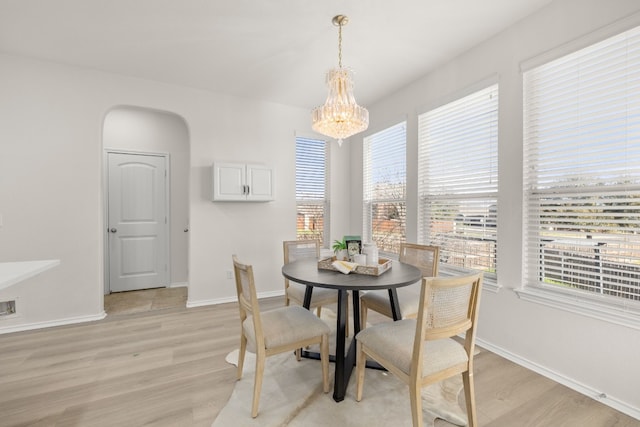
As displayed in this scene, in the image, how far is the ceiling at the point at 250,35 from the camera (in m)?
2.23

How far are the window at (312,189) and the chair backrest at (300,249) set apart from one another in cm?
130

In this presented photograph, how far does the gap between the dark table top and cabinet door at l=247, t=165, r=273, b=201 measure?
182 cm

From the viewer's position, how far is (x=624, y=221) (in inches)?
73.4

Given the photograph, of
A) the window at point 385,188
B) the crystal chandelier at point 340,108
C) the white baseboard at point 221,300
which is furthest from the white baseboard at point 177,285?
the crystal chandelier at point 340,108

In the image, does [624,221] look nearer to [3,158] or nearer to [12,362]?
[12,362]

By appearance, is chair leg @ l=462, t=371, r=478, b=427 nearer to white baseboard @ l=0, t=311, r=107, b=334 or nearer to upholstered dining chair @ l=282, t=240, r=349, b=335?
upholstered dining chair @ l=282, t=240, r=349, b=335

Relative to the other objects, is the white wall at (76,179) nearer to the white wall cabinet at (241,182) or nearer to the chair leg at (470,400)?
the white wall cabinet at (241,182)

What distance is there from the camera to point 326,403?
185 cm

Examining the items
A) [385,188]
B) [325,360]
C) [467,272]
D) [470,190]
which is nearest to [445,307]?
[325,360]

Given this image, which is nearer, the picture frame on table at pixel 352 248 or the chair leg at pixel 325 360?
the chair leg at pixel 325 360

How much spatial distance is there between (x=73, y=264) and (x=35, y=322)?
26.0 inches


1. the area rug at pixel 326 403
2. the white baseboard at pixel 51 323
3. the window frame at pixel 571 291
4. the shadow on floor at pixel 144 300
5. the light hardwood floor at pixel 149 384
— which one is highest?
the window frame at pixel 571 291

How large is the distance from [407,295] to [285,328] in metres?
1.26

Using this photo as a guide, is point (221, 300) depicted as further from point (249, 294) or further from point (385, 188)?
point (385, 188)
